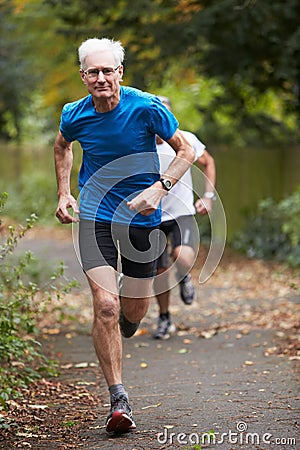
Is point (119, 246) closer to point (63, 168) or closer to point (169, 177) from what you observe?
point (169, 177)

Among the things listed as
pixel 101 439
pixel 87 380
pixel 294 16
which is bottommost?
pixel 87 380

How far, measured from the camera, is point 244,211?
16906 millimetres

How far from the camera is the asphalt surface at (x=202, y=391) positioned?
493cm

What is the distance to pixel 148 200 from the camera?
5305 millimetres

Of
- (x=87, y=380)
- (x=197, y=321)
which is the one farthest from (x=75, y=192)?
(x=87, y=380)

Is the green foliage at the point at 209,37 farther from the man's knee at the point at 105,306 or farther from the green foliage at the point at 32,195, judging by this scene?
the green foliage at the point at 32,195


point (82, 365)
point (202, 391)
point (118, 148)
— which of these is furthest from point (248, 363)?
point (118, 148)

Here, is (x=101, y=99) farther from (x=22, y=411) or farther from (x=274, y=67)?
(x=274, y=67)

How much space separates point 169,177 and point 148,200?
0.87ft

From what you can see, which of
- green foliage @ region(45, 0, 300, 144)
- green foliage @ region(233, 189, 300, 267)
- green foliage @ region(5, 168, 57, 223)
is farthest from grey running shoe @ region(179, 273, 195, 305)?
green foliage @ region(5, 168, 57, 223)

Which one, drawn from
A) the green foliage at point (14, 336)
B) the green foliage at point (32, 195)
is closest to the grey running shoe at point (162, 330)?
the green foliage at point (14, 336)

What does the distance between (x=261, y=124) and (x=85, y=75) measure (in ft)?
37.3

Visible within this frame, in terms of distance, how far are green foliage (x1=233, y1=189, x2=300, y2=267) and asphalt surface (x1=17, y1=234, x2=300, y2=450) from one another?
4.90 metres

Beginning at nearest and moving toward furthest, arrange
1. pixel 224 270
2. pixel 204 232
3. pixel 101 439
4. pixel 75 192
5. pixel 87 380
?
pixel 101 439 < pixel 87 380 < pixel 75 192 < pixel 224 270 < pixel 204 232
